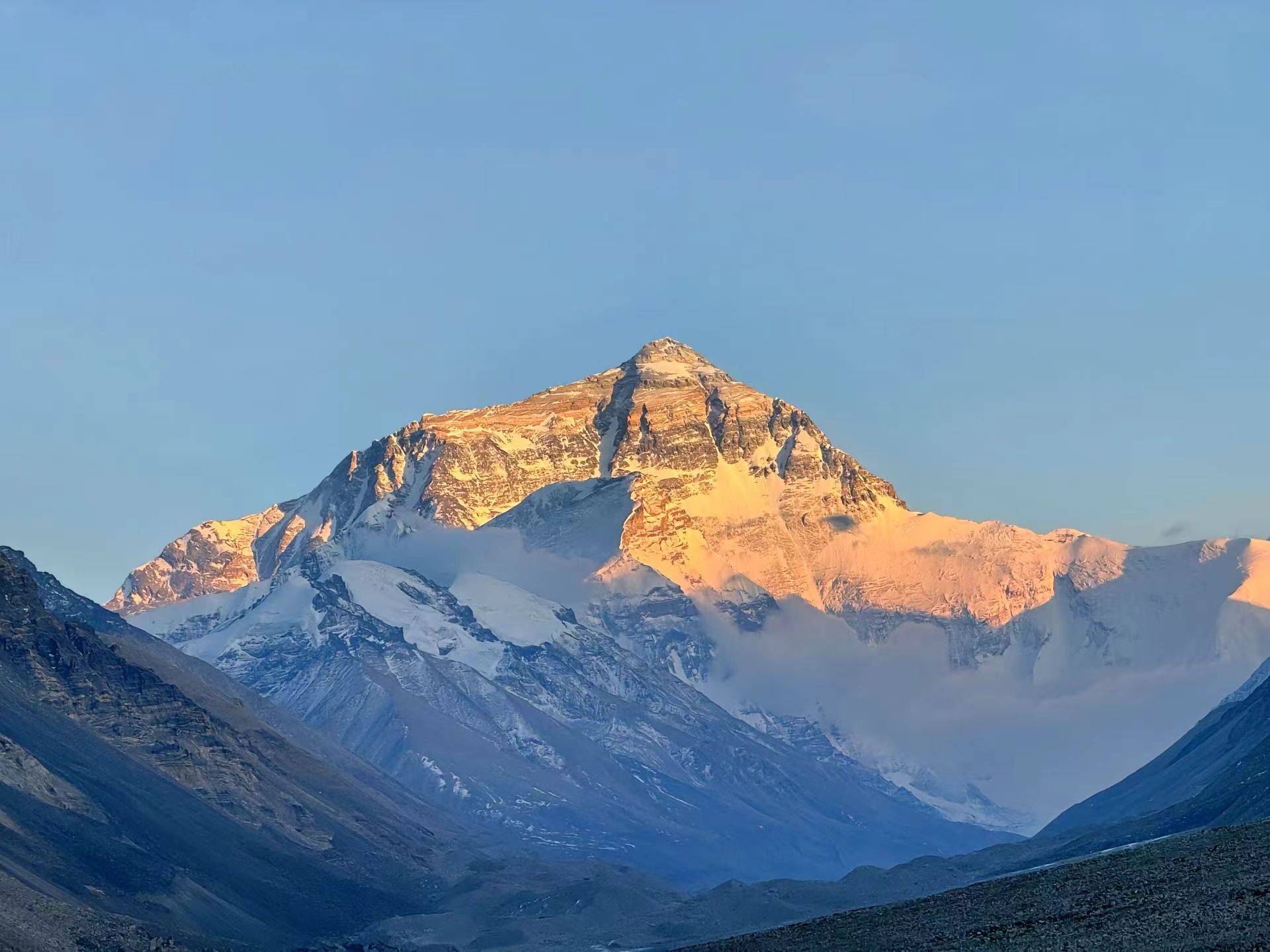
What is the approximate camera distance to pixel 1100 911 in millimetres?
129500

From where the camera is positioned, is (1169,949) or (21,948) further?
(21,948)

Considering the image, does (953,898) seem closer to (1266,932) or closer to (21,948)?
(1266,932)

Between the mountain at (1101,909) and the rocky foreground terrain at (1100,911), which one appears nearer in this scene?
the rocky foreground terrain at (1100,911)

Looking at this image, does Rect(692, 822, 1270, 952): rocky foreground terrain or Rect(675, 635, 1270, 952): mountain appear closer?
Rect(692, 822, 1270, 952): rocky foreground terrain

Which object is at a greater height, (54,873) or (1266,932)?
(54,873)

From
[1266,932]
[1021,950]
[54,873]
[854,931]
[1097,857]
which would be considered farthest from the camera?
[54,873]

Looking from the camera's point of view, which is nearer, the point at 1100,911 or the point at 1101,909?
the point at 1100,911

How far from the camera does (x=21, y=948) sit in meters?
156

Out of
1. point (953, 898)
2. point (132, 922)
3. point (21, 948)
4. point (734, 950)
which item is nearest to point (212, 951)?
point (132, 922)

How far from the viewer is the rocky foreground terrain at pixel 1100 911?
11812 centimetres

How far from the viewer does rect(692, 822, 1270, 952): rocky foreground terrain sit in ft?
388

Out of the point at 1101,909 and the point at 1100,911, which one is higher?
the point at 1101,909

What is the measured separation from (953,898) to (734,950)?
50.2 feet

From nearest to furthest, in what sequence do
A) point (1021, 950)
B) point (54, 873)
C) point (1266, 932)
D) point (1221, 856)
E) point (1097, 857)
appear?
point (1266, 932) → point (1021, 950) → point (1221, 856) → point (1097, 857) → point (54, 873)
